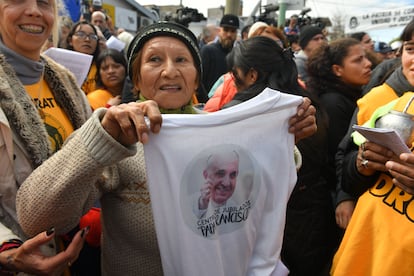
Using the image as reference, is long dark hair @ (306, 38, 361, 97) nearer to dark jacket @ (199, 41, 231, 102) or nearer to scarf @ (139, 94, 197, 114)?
scarf @ (139, 94, 197, 114)

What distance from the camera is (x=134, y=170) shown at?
1396 mm

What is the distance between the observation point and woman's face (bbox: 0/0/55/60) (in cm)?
150

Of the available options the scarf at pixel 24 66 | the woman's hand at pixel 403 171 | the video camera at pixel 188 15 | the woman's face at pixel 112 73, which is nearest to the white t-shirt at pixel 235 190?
the woman's hand at pixel 403 171

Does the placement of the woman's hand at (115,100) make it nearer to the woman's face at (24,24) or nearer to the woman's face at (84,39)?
the woman's face at (84,39)

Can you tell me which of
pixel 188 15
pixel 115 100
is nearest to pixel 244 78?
pixel 115 100

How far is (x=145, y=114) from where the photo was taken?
1.13 metres

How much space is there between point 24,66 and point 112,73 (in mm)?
2342

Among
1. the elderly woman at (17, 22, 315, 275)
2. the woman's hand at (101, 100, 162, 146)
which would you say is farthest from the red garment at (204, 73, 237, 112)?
the woman's hand at (101, 100, 162, 146)

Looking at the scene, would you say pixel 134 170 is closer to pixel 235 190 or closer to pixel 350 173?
pixel 235 190

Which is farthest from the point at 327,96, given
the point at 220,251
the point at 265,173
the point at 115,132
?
the point at 115,132

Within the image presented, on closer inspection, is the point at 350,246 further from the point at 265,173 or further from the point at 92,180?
the point at 92,180

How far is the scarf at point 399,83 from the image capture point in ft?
6.77

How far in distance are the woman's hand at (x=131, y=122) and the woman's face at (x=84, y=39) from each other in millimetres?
3449

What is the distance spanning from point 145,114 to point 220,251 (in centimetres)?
55
